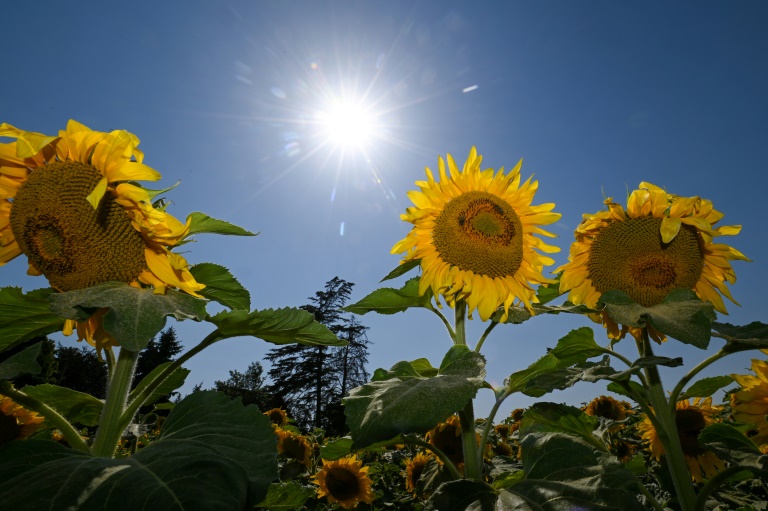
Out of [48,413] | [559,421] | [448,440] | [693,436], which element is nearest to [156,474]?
[48,413]

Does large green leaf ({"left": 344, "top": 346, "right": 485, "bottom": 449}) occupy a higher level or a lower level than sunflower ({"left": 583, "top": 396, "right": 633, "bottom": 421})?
lower

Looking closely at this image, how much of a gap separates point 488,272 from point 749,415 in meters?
1.58

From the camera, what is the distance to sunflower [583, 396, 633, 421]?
6.07 m

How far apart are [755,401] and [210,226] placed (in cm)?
280

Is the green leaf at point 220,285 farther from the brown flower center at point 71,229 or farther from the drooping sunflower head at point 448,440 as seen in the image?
the drooping sunflower head at point 448,440

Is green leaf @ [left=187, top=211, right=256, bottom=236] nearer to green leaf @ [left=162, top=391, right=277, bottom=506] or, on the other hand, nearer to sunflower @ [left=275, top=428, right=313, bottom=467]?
green leaf @ [left=162, top=391, right=277, bottom=506]

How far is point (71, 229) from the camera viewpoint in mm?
1510

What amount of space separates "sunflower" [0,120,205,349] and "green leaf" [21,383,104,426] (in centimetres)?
41

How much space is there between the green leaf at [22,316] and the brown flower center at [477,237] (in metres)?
1.61

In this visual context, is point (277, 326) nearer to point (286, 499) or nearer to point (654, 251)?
point (286, 499)

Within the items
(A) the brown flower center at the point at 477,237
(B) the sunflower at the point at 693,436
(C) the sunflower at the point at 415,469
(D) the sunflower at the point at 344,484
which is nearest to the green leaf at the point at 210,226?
(A) the brown flower center at the point at 477,237

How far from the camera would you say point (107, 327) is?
1126 mm

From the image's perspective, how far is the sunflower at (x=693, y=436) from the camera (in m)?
3.22

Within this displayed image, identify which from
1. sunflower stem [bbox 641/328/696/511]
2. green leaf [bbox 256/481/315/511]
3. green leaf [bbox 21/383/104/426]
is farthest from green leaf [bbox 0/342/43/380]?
sunflower stem [bbox 641/328/696/511]
